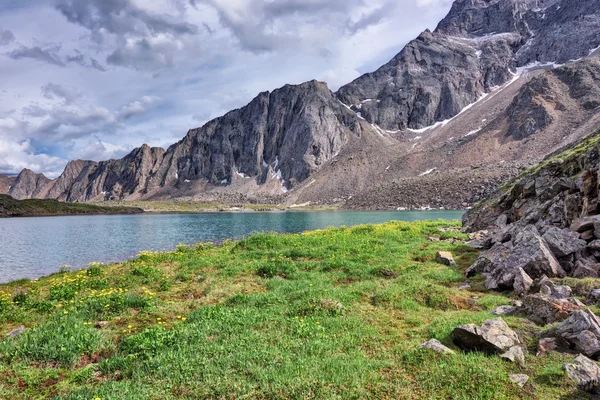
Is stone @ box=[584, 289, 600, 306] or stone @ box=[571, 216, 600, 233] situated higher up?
stone @ box=[571, 216, 600, 233]

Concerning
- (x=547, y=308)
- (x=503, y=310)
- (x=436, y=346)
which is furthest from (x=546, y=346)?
(x=503, y=310)

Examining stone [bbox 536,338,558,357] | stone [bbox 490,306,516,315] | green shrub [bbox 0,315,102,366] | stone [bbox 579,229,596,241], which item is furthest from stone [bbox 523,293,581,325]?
green shrub [bbox 0,315,102,366]

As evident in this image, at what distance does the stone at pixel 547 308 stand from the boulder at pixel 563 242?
5.85 meters

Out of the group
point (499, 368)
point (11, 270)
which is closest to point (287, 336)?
point (499, 368)

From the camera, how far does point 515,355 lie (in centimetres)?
798

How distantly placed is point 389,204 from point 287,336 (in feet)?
646

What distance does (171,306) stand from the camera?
13.0 meters

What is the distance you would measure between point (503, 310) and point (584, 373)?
4687 mm

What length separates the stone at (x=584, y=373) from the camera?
264 inches

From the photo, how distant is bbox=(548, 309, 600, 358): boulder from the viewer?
25.6 ft

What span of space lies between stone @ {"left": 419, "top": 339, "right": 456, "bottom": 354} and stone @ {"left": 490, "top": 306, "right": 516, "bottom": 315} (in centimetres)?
402

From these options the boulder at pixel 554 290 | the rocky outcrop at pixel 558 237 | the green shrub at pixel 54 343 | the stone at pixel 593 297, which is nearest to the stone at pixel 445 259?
the rocky outcrop at pixel 558 237

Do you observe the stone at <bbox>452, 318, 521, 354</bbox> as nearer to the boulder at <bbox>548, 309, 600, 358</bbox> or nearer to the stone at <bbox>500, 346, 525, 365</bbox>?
the stone at <bbox>500, 346, 525, 365</bbox>

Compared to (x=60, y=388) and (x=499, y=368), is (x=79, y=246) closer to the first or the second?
(x=60, y=388)
